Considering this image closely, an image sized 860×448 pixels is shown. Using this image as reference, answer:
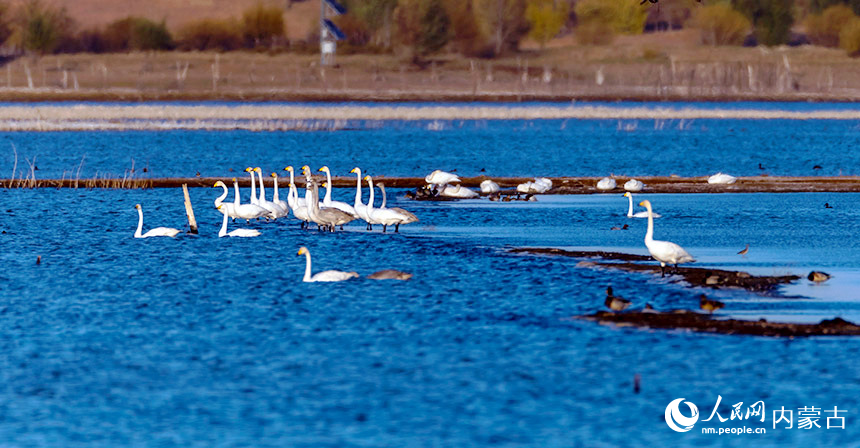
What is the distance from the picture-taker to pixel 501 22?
144875 millimetres

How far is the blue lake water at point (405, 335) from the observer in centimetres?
1341

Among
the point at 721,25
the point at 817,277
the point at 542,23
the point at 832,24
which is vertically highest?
the point at 542,23

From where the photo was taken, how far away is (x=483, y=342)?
16984mm

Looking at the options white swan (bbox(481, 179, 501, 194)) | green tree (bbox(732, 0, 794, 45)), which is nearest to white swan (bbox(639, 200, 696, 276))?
white swan (bbox(481, 179, 501, 194))

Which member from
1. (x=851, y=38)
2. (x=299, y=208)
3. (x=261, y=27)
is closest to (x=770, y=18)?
(x=851, y=38)

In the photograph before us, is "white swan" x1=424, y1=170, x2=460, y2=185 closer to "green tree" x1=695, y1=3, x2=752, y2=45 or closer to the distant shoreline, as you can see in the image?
the distant shoreline

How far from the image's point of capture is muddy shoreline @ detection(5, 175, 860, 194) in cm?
4016

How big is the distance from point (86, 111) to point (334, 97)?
3124 cm

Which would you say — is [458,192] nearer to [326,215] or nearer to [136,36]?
[326,215]

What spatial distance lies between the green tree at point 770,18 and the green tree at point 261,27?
179 ft

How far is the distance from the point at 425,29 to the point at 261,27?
25.9 m

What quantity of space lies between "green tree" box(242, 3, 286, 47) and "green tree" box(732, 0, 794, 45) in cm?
5445

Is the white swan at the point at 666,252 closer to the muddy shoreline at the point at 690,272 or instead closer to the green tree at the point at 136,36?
the muddy shoreline at the point at 690,272

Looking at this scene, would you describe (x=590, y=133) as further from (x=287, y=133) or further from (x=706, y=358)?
(x=706, y=358)
